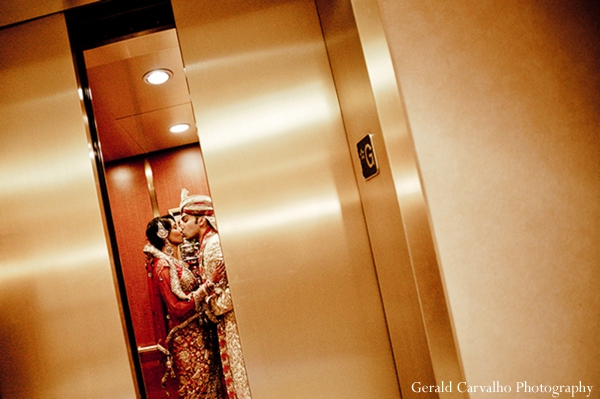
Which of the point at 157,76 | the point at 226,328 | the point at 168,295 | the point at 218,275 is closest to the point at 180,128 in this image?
the point at 157,76

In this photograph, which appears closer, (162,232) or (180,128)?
(162,232)

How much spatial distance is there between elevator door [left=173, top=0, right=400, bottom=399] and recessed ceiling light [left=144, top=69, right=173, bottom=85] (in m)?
1.26

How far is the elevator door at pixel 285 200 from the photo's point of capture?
4.51 ft

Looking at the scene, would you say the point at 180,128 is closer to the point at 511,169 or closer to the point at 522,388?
the point at 511,169

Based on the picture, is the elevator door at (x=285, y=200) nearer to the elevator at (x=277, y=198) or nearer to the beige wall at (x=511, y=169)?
the elevator at (x=277, y=198)

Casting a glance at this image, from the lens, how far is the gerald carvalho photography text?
1038mm

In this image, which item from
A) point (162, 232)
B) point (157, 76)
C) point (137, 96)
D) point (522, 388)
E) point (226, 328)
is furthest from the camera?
point (162, 232)

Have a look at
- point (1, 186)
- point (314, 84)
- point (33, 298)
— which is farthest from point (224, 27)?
point (33, 298)

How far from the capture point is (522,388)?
1.07 metres

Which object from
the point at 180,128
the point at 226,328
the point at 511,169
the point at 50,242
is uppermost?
the point at 180,128

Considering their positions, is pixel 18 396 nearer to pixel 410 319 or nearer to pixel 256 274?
pixel 256 274

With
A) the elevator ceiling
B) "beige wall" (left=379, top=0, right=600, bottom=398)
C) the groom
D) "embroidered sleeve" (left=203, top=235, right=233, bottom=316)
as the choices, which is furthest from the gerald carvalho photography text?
the elevator ceiling

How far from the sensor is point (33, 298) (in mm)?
1385

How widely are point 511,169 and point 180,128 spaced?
3.29 m
